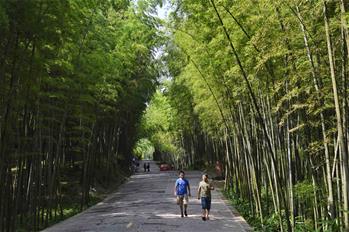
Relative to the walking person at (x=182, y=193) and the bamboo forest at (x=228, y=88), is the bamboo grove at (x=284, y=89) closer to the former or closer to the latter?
the bamboo forest at (x=228, y=88)

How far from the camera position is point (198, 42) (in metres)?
10.5

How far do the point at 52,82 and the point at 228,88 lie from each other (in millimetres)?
3976

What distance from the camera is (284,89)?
7391 mm

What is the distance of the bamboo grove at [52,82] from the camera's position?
26.3 ft

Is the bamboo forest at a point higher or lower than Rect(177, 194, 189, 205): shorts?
higher

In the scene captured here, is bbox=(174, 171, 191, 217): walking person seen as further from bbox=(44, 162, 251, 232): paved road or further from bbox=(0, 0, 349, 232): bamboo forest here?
bbox=(0, 0, 349, 232): bamboo forest

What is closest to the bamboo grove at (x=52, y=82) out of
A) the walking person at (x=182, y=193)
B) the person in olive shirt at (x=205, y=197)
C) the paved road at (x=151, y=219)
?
the paved road at (x=151, y=219)

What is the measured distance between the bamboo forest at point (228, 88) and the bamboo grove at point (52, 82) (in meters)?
0.04

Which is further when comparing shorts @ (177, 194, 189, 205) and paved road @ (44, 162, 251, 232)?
shorts @ (177, 194, 189, 205)

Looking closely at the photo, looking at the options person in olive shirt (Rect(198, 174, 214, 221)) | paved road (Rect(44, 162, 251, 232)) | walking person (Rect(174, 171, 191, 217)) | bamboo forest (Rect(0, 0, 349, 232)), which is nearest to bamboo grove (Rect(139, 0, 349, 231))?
bamboo forest (Rect(0, 0, 349, 232))

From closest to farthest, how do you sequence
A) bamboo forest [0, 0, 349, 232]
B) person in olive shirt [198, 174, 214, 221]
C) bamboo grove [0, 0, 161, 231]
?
1. bamboo forest [0, 0, 349, 232]
2. bamboo grove [0, 0, 161, 231]
3. person in olive shirt [198, 174, 214, 221]

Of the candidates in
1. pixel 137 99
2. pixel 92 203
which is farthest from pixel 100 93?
pixel 137 99

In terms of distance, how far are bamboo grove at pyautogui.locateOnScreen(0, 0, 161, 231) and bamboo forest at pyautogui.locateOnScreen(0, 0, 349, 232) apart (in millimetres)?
36

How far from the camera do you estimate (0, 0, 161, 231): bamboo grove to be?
803 centimetres
